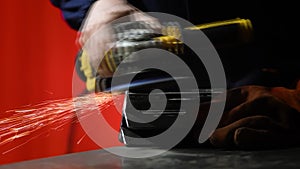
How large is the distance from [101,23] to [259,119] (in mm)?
372

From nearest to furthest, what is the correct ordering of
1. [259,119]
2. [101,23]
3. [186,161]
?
[186,161]
[259,119]
[101,23]

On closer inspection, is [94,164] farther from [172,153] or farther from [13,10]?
[13,10]

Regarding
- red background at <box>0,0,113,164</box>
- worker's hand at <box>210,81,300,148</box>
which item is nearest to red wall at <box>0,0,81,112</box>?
red background at <box>0,0,113,164</box>

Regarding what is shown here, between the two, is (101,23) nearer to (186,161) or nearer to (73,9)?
(73,9)

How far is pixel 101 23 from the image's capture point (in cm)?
89

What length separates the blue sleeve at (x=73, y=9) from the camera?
924mm

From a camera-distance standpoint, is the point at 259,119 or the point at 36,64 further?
the point at 36,64

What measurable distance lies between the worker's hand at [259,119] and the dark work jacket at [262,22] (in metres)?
0.13

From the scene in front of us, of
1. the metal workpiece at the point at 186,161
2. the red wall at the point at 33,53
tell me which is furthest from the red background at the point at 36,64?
the metal workpiece at the point at 186,161

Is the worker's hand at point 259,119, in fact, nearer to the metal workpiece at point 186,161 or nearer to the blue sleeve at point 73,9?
the metal workpiece at point 186,161

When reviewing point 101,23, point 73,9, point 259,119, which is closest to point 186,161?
point 259,119

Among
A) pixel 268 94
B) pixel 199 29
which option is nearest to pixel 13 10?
pixel 199 29

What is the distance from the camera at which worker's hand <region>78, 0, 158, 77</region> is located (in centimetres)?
86

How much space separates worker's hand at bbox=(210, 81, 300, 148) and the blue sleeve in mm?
356
